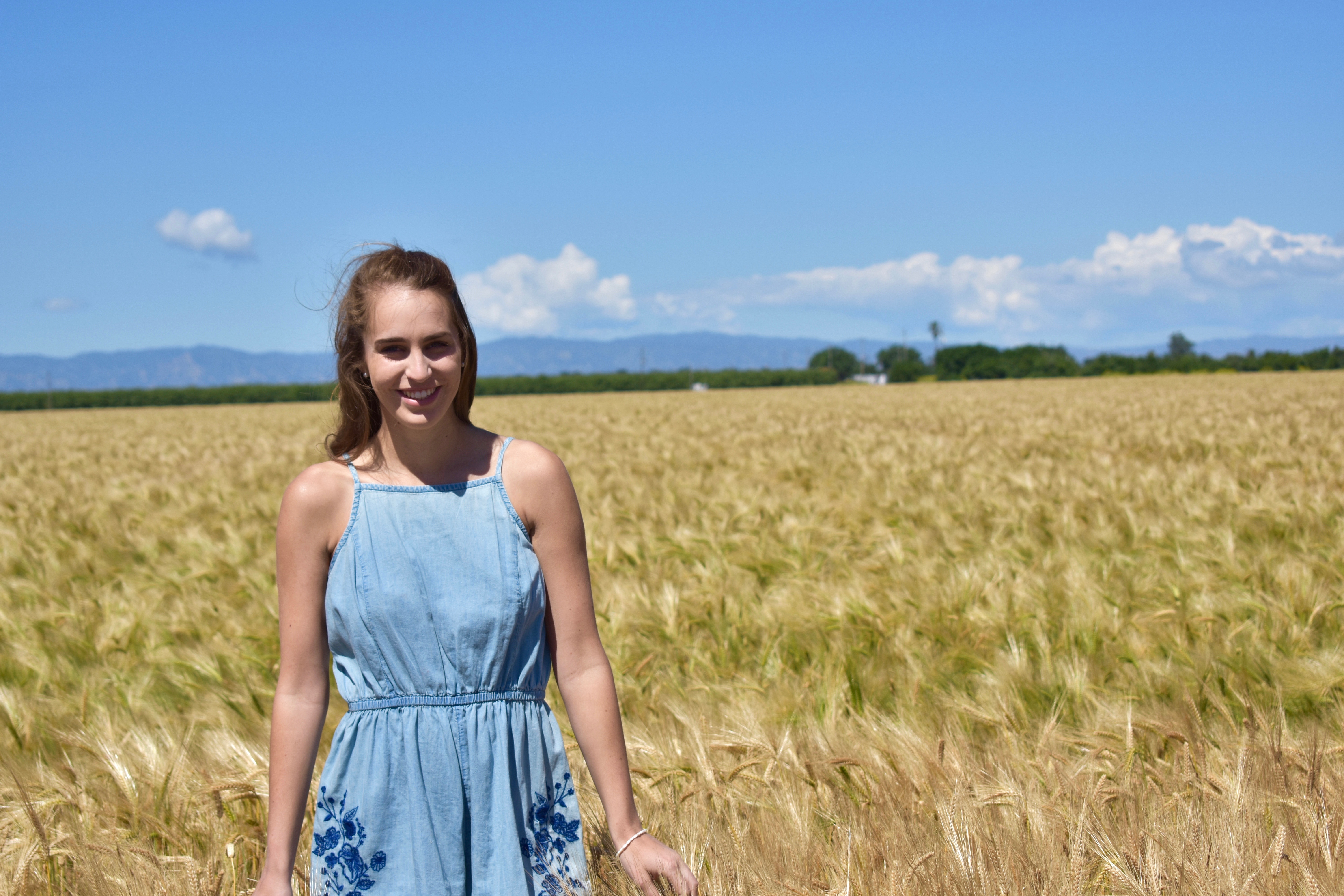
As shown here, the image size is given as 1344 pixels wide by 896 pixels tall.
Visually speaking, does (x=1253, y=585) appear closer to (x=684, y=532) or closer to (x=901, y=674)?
(x=901, y=674)

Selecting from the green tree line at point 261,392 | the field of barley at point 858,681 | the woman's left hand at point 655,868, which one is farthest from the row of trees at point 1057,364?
the woman's left hand at point 655,868

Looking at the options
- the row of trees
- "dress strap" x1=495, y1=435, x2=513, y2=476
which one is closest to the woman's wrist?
"dress strap" x1=495, y1=435, x2=513, y2=476

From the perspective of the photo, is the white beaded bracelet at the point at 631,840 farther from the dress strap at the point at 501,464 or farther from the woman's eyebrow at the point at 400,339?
the woman's eyebrow at the point at 400,339

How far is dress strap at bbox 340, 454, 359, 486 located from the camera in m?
1.49

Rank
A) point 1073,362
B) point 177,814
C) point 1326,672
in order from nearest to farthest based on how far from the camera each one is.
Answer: point 177,814
point 1326,672
point 1073,362

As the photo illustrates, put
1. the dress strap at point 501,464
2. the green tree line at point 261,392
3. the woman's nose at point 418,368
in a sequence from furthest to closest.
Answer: the green tree line at point 261,392 < the dress strap at point 501,464 < the woman's nose at point 418,368

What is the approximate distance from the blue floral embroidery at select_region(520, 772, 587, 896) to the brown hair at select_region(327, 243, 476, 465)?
25.5 inches

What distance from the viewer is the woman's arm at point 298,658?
1414 millimetres

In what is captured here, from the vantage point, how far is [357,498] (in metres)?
1.47

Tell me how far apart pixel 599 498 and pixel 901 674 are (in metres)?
3.71

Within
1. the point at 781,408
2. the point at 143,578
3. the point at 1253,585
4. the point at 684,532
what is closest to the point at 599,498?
the point at 684,532

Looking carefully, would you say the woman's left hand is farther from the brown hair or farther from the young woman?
the brown hair

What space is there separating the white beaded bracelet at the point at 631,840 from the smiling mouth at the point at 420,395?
30.2 inches

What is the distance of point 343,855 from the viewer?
1455 millimetres
